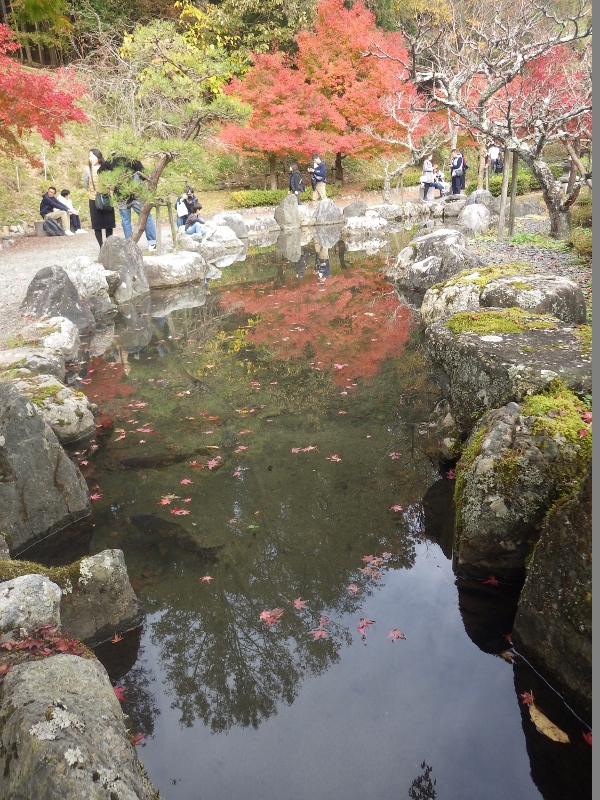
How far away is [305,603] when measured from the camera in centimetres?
420

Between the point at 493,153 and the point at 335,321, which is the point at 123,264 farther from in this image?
the point at 493,153

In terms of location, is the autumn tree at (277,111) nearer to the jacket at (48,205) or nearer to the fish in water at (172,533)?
the jacket at (48,205)

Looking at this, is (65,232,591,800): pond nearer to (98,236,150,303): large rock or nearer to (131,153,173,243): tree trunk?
(98,236,150,303): large rock

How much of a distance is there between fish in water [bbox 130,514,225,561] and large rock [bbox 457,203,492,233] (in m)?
14.7

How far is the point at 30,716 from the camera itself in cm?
224

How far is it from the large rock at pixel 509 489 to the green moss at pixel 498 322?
4.29 ft

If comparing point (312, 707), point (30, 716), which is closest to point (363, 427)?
point (312, 707)

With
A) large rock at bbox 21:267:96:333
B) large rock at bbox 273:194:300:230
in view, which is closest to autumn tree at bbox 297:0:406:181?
large rock at bbox 273:194:300:230

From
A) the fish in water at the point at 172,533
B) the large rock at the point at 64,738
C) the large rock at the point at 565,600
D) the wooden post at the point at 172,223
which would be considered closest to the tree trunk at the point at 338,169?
the wooden post at the point at 172,223

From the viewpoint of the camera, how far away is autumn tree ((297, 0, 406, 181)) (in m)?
25.2

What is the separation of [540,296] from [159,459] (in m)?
4.14

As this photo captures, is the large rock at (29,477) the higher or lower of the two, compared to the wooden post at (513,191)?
lower

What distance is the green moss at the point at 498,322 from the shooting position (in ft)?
17.7

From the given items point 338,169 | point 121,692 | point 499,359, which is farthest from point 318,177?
point 121,692
